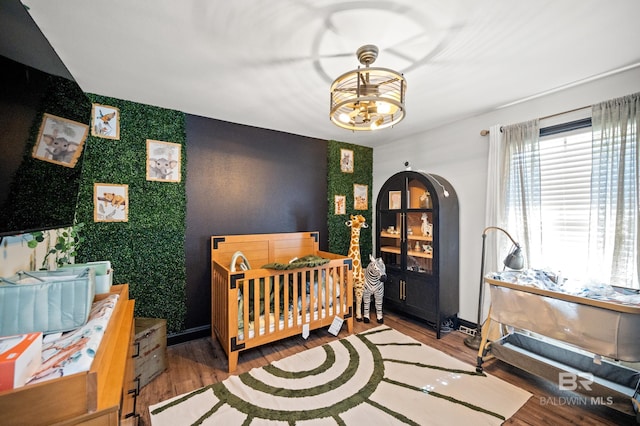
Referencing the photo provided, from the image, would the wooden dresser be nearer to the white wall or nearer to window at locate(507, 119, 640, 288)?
the white wall

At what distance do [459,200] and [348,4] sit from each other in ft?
7.96

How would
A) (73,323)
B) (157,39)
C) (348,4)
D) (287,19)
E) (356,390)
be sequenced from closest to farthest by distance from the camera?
(73,323) → (348,4) → (287,19) → (157,39) → (356,390)

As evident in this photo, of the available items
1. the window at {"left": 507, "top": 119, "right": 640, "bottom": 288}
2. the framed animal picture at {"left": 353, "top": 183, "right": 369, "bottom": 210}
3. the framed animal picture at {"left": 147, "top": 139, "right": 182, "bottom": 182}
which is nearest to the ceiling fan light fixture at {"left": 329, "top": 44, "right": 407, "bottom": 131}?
the window at {"left": 507, "top": 119, "right": 640, "bottom": 288}

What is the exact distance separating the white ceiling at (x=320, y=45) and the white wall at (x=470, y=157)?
0.16 metres

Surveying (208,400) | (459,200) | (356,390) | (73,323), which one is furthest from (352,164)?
(73,323)

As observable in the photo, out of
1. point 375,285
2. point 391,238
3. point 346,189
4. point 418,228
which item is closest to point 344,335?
point 375,285

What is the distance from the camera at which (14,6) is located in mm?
884

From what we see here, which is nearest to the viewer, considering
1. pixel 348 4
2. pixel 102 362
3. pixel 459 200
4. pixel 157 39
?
pixel 102 362

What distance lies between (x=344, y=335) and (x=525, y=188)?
2.25m

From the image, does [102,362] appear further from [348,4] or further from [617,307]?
[617,307]

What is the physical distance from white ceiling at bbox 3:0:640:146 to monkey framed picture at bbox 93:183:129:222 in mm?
814

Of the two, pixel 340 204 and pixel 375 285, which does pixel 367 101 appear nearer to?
pixel 375 285

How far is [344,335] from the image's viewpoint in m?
2.75

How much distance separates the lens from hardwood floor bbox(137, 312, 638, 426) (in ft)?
5.48
